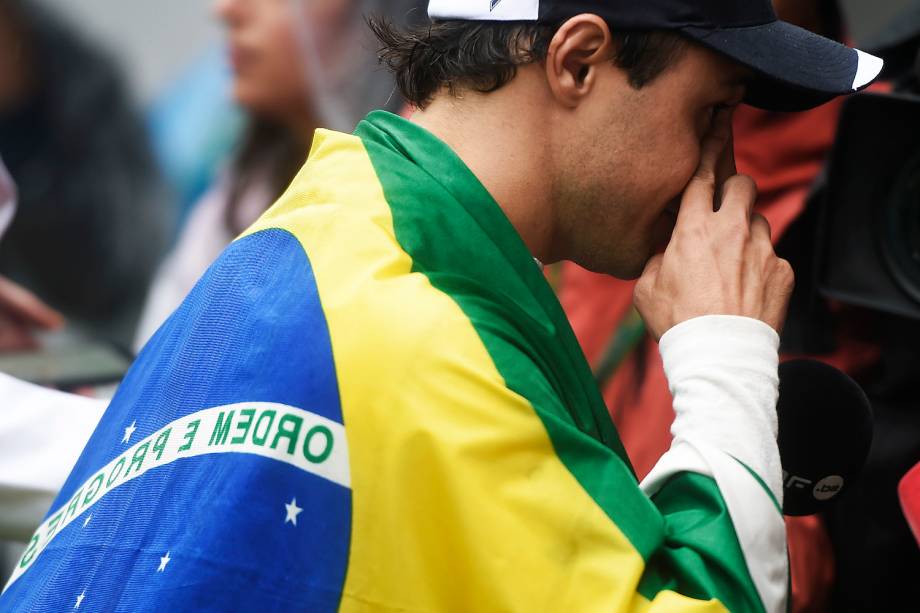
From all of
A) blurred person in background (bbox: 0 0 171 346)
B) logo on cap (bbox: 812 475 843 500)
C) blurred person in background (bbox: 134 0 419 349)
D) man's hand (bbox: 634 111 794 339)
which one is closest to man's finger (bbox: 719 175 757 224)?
man's hand (bbox: 634 111 794 339)

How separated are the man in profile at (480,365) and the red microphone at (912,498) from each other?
53cm

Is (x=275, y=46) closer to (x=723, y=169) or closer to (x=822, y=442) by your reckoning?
(x=723, y=169)

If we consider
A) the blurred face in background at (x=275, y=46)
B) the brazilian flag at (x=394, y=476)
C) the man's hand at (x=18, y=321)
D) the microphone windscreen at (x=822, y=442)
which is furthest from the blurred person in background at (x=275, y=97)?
the brazilian flag at (x=394, y=476)

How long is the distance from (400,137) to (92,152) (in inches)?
113

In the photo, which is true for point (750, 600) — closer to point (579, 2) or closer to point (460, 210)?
point (460, 210)

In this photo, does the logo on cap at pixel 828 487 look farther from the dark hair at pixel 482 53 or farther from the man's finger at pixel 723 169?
the dark hair at pixel 482 53

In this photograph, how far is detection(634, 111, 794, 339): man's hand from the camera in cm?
154

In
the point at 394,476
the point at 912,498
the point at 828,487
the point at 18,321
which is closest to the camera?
the point at 394,476

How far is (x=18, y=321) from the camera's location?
3539mm

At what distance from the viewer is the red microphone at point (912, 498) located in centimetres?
192

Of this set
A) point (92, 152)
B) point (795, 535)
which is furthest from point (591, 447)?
point (92, 152)

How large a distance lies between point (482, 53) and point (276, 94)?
2393mm

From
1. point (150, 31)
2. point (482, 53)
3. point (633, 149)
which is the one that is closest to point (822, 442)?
point (633, 149)

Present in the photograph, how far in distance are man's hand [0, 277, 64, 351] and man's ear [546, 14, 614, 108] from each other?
2.16 metres
